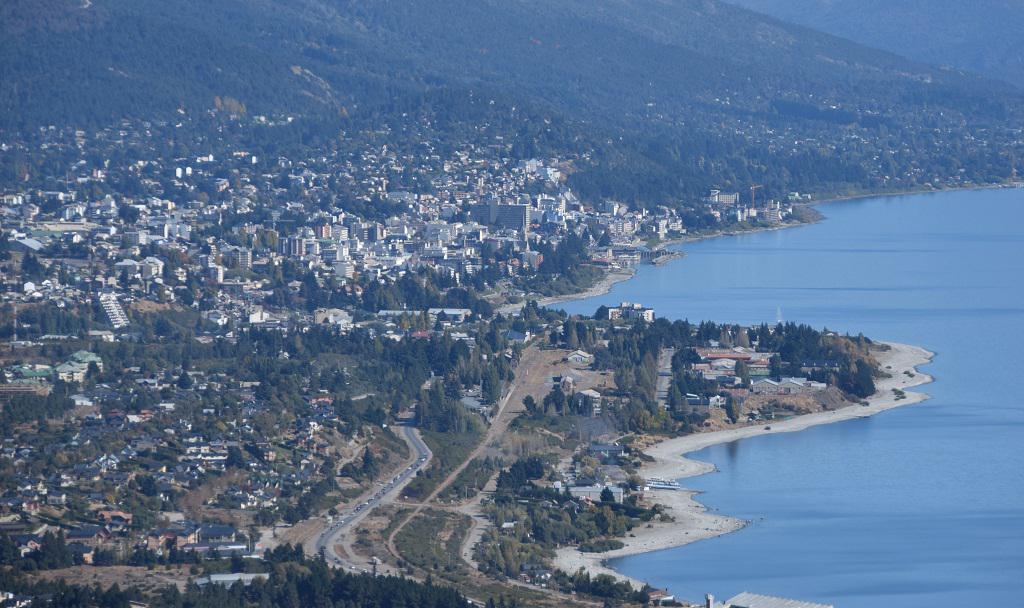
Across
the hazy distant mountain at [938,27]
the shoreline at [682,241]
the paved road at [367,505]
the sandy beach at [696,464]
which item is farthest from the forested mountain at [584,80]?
the paved road at [367,505]

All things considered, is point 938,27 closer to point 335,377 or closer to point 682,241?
point 682,241

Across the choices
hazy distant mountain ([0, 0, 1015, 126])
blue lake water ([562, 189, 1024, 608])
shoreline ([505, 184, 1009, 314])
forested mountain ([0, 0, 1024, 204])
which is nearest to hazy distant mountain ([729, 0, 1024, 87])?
hazy distant mountain ([0, 0, 1015, 126])

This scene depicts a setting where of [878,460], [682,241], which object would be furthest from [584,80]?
[878,460]

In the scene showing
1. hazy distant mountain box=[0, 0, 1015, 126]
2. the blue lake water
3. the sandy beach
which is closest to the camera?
the blue lake water

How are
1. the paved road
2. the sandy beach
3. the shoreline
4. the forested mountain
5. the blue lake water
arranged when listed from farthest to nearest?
Answer: the forested mountain < the shoreline < the sandy beach < the paved road < the blue lake water

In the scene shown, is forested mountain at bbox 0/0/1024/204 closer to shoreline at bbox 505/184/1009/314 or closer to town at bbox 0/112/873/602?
shoreline at bbox 505/184/1009/314

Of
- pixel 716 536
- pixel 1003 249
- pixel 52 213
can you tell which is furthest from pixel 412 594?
pixel 1003 249

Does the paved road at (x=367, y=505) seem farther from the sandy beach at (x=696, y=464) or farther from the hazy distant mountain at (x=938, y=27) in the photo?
the hazy distant mountain at (x=938, y=27)
